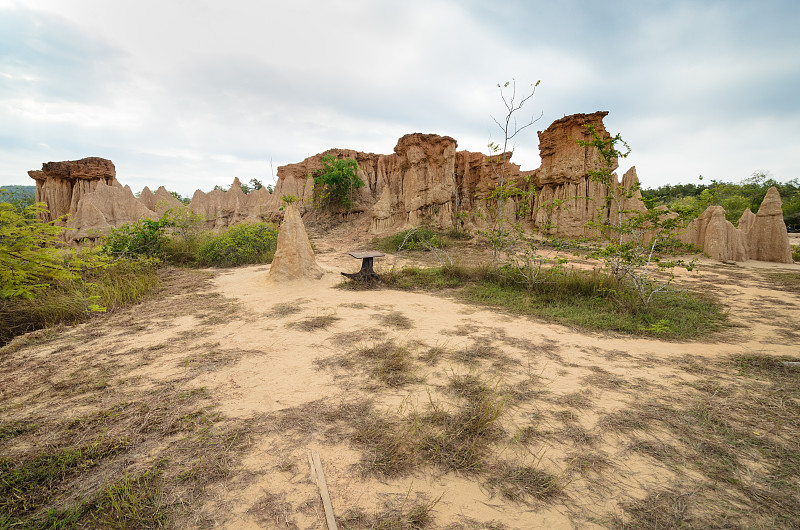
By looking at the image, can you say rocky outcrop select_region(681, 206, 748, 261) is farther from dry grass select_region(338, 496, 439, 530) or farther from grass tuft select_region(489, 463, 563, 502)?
dry grass select_region(338, 496, 439, 530)

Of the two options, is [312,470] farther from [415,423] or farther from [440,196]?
[440,196]

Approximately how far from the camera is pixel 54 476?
5.62 ft

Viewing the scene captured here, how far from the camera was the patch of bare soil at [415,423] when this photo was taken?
1.59 m

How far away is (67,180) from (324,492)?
29.6 meters

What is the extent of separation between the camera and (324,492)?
162cm

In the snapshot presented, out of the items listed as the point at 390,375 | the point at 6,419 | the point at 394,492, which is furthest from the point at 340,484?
the point at 6,419

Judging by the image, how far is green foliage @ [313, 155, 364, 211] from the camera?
1905 cm

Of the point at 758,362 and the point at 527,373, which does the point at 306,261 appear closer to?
the point at 527,373

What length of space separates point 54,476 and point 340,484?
155 cm

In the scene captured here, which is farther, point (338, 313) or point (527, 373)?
point (338, 313)

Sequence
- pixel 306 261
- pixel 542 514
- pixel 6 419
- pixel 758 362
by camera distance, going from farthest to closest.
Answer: pixel 306 261 → pixel 758 362 → pixel 6 419 → pixel 542 514

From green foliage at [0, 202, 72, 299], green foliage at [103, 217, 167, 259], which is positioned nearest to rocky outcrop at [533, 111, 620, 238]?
green foliage at [103, 217, 167, 259]

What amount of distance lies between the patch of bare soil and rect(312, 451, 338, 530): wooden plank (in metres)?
0.04

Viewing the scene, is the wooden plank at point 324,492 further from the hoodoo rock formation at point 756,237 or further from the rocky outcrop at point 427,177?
the rocky outcrop at point 427,177
